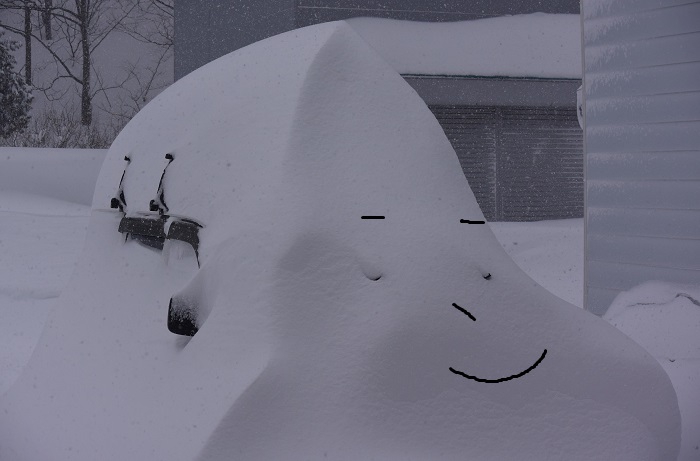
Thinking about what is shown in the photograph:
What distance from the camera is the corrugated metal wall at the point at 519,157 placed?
56.9 feet

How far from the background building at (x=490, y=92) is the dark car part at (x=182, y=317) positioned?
13959 mm

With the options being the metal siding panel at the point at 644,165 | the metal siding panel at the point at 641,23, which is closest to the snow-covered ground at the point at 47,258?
the metal siding panel at the point at 644,165

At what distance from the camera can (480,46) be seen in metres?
16.7

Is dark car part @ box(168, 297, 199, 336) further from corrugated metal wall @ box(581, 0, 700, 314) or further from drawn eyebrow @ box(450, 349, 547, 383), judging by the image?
corrugated metal wall @ box(581, 0, 700, 314)

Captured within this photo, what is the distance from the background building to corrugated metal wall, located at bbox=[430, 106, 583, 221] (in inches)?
0.8

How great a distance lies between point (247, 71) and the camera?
2.65m

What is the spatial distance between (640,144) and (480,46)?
10.5 meters

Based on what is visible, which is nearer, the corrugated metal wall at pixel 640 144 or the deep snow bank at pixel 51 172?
the corrugated metal wall at pixel 640 144

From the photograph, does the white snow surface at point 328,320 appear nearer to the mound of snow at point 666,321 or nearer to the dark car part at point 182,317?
the dark car part at point 182,317

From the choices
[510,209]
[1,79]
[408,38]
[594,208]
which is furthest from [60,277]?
[1,79]

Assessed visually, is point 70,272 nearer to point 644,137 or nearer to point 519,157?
point 644,137

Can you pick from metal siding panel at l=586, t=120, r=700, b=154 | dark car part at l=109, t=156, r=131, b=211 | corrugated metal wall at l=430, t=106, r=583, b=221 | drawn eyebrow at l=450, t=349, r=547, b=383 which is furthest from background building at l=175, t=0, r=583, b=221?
drawn eyebrow at l=450, t=349, r=547, b=383

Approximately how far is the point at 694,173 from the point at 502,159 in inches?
451

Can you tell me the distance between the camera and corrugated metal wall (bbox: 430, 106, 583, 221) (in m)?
17.3
